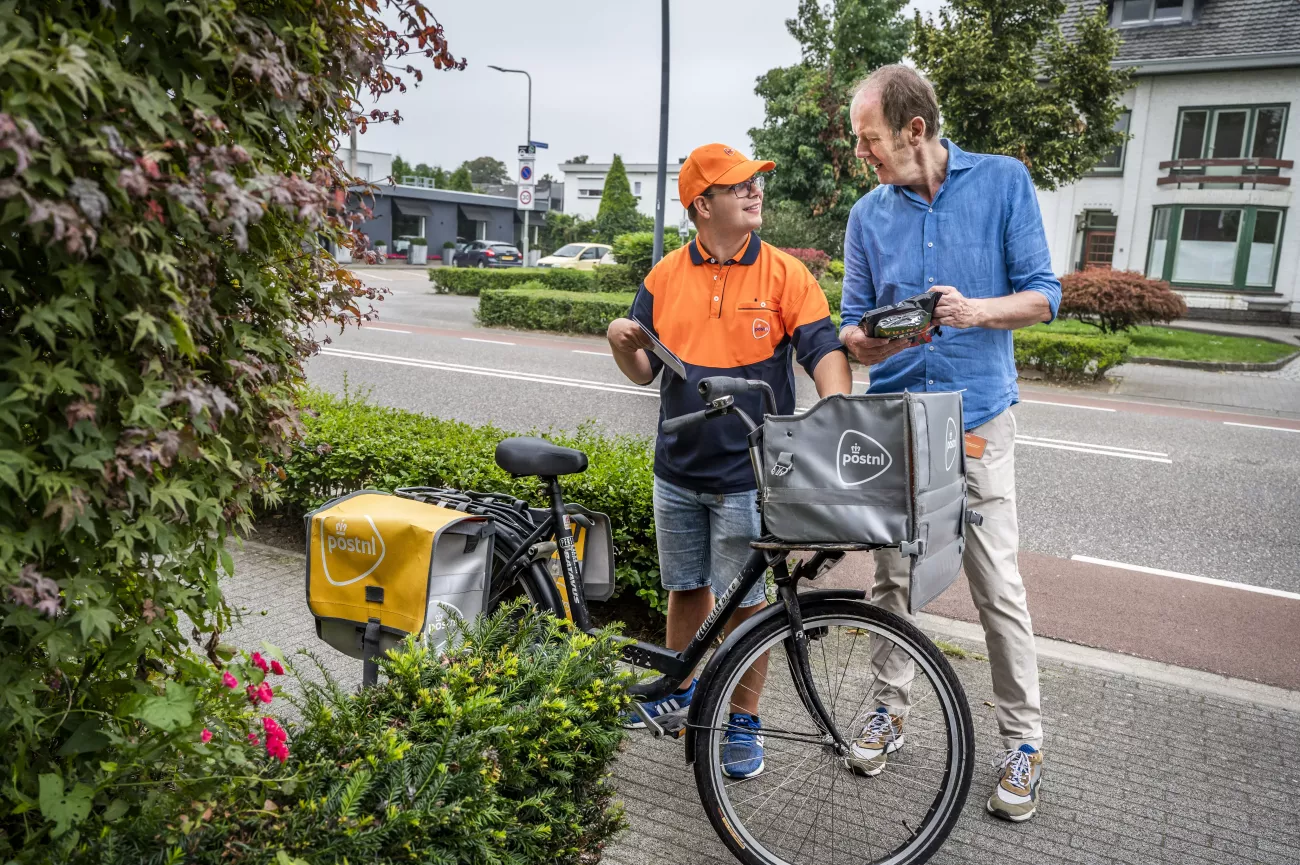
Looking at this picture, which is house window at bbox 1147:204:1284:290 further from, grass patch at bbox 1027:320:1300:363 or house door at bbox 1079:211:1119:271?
grass patch at bbox 1027:320:1300:363

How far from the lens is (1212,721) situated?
4012 millimetres

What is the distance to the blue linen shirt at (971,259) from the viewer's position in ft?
10.6

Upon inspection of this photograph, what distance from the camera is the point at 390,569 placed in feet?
9.96

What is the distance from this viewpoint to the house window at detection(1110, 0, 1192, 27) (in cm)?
2880

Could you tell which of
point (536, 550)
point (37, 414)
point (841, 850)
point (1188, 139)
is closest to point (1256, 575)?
point (841, 850)

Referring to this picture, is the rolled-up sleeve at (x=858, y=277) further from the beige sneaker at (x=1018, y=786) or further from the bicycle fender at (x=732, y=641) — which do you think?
the beige sneaker at (x=1018, y=786)

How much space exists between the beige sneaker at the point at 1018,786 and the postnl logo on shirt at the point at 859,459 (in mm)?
1307

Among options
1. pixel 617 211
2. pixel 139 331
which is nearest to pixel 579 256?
pixel 617 211

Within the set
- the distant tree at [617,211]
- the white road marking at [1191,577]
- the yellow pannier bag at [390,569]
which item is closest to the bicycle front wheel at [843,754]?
the yellow pannier bag at [390,569]

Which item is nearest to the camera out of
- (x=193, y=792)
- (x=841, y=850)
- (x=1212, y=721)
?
(x=193, y=792)

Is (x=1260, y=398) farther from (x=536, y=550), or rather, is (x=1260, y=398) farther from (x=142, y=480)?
(x=142, y=480)

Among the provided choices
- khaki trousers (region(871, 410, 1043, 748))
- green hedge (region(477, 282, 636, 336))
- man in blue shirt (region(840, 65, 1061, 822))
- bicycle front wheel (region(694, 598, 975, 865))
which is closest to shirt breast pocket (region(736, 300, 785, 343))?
man in blue shirt (region(840, 65, 1061, 822))

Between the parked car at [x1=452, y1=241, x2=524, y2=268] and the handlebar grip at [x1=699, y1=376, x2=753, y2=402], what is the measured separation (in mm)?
40437

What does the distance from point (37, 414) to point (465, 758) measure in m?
1.07
